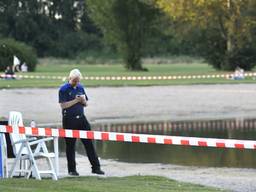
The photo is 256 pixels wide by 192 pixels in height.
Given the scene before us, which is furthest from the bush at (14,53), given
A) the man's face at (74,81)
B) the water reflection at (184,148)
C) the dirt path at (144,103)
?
the man's face at (74,81)

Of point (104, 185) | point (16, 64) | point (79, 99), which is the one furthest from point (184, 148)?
point (16, 64)

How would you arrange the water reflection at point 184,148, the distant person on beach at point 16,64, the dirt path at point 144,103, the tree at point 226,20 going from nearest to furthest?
1. the water reflection at point 184,148
2. the dirt path at point 144,103
3. the distant person on beach at point 16,64
4. the tree at point 226,20

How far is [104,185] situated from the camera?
36.6 ft

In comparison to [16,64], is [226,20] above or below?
above

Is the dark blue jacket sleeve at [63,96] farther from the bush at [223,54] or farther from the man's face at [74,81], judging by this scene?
the bush at [223,54]

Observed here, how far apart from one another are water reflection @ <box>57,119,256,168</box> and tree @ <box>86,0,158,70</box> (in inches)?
1802

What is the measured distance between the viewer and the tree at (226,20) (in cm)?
6347

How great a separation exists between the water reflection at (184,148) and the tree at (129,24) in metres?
45.8

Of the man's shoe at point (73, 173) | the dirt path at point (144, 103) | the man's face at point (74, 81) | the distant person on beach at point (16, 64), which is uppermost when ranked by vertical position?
the man's face at point (74, 81)

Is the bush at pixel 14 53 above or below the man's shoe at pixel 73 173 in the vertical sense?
below

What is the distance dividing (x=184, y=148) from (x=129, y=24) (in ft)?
178

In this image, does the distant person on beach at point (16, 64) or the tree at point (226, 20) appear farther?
the tree at point (226, 20)

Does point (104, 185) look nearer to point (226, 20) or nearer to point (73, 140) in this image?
point (73, 140)

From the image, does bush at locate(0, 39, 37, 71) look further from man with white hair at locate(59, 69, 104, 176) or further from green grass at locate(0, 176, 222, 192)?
green grass at locate(0, 176, 222, 192)
